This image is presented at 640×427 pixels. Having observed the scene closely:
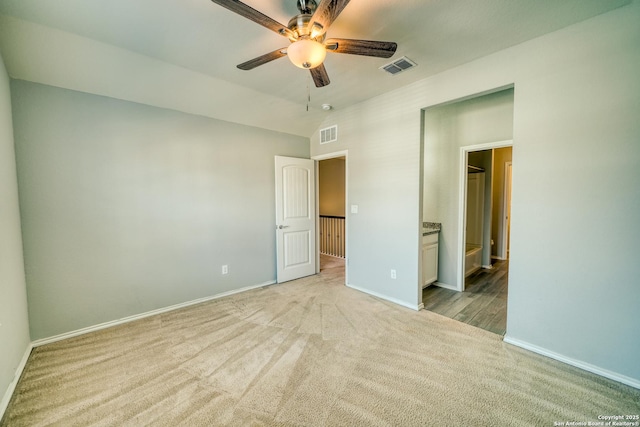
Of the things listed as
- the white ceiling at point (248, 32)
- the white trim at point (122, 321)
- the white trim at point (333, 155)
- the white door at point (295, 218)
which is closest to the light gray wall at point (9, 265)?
the white trim at point (122, 321)

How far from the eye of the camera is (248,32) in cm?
195

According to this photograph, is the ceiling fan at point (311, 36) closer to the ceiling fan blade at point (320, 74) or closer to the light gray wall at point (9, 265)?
the ceiling fan blade at point (320, 74)

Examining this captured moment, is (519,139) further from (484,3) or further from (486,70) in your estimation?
(484,3)

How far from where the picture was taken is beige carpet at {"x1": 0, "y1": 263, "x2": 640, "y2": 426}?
5.08 feet

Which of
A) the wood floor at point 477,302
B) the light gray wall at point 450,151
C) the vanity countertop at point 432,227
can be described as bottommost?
the wood floor at point 477,302

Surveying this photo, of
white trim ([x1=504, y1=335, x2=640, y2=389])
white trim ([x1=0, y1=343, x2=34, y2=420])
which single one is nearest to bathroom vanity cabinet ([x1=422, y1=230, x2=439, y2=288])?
white trim ([x1=504, y1=335, x2=640, y2=389])

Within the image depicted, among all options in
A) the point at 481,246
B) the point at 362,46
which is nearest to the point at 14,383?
the point at 362,46

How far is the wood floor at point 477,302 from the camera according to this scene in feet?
8.84

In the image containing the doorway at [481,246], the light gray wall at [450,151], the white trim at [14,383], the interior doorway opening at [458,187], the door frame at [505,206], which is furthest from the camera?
the door frame at [505,206]

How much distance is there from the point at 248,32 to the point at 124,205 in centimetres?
221

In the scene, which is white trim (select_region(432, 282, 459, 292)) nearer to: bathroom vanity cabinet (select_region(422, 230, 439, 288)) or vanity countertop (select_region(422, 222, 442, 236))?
bathroom vanity cabinet (select_region(422, 230, 439, 288))

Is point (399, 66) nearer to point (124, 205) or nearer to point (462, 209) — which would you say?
point (462, 209)

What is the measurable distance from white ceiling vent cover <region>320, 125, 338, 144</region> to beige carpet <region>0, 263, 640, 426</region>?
268 centimetres

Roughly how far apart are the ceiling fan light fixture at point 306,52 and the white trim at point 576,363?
290 centimetres
